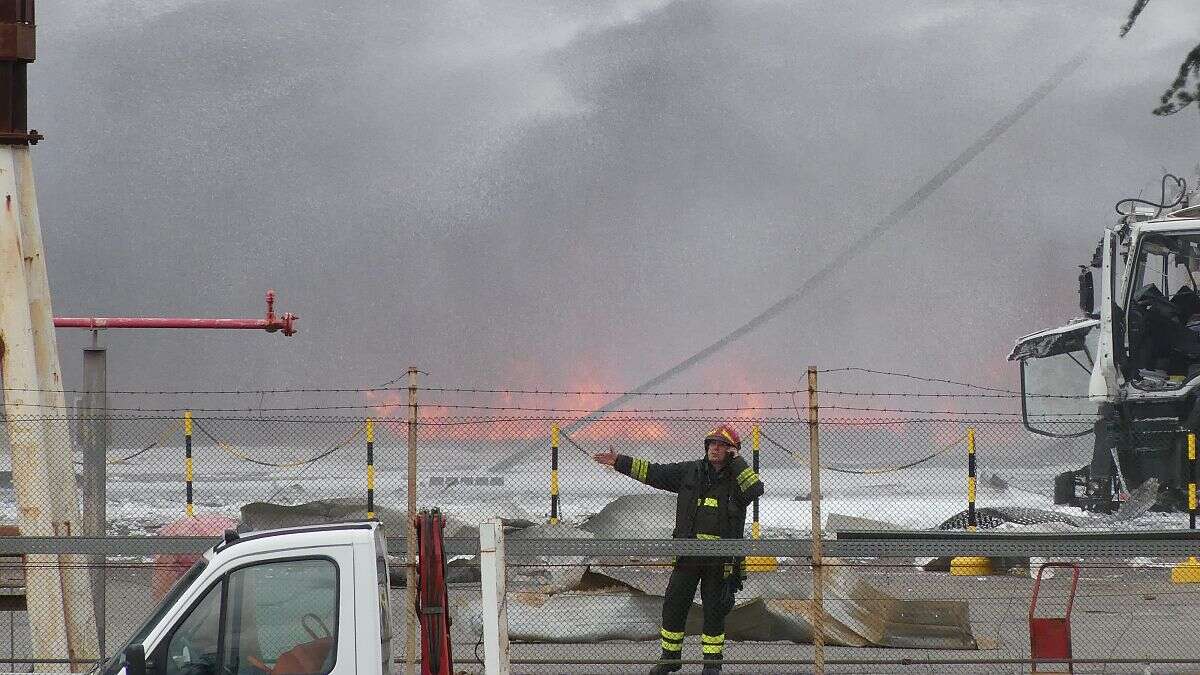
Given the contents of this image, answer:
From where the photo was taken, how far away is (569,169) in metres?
38.2

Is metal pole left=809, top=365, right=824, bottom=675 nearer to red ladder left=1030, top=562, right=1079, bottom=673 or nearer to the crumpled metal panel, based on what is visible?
red ladder left=1030, top=562, right=1079, bottom=673

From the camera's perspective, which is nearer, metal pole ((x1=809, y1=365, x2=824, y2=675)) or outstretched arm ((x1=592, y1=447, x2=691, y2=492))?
metal pole ((x1=809, y1=365, x2=824, y2=675))

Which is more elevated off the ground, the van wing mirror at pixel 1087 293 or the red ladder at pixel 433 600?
the van wing mirror at pixel 1087 293

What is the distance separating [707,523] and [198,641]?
3621 millimetres

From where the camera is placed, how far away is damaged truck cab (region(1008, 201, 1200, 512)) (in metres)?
15.7

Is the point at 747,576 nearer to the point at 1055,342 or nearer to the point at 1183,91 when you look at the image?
the point at 1055,342

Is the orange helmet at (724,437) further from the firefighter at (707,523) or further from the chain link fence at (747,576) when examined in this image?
the chain link fence at (747,576)

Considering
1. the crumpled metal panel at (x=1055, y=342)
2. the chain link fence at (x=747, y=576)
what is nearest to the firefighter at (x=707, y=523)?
the chain link fence at (x=747, y=576)

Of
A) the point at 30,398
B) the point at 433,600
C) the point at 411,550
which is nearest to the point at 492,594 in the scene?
the point at 433,600

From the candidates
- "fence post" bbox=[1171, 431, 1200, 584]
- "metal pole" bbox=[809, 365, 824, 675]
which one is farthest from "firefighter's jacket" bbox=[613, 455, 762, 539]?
"fence post" bbox=[1171, 431, 1200, 584]

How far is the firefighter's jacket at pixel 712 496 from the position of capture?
322 inches

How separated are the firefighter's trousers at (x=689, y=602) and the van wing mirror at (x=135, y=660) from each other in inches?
148

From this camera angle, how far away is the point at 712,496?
820cm

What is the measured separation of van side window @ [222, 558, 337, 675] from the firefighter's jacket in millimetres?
3036
